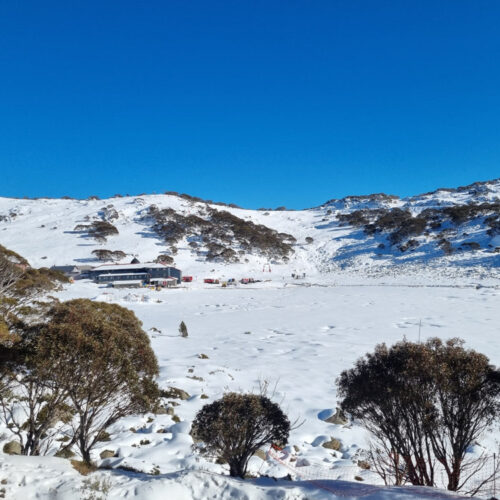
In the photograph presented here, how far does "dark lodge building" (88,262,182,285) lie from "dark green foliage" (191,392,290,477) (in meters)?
58.5

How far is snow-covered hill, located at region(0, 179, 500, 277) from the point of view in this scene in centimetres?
7362

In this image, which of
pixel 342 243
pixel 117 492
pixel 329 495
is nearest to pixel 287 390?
pixel 329 495

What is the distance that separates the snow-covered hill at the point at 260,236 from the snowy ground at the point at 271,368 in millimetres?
28325

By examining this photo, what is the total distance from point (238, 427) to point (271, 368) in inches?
408

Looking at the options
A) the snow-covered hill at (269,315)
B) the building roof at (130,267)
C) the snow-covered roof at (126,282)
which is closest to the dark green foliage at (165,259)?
the snow-covered hill at (269,315)

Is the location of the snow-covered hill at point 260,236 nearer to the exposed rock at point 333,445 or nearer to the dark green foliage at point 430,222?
the dark green foliage at point 430,222

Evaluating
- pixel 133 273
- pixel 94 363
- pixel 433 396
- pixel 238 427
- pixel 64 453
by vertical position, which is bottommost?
pixel 64 453

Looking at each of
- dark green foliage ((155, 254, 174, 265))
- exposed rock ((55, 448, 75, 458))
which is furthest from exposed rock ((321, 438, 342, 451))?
dark green foliage ((155, 254, 174, 265))

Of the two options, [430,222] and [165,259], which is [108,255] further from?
[430,222]

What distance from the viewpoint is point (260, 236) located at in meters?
95.0

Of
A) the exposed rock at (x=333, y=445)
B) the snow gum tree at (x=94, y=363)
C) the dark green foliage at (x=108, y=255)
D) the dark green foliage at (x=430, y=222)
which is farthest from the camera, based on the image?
the dark green foliage at (x=430, y=222)

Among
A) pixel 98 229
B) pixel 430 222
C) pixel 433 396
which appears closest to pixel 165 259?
pixel 98 229

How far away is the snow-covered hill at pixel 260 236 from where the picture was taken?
242 feet

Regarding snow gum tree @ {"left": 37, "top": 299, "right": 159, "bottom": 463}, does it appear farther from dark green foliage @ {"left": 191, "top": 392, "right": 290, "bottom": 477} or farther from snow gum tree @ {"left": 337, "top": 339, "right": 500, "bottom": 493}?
snow gum tree @ {"left": 337, "top": 339, "right": 500, "bottom": 493}
